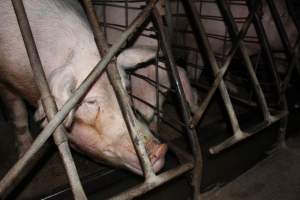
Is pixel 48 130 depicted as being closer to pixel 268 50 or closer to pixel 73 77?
pixel 73 77

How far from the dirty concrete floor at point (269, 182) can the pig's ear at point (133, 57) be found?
101 cm

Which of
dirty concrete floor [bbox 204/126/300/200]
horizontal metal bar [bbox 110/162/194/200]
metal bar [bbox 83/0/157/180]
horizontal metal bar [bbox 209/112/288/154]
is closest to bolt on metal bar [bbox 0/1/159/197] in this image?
metal bar [bbox 83/0/157/180]

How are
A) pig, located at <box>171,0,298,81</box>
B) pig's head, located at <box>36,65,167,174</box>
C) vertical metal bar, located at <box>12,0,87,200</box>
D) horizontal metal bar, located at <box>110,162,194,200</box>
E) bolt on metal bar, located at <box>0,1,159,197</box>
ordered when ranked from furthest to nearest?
pig, located at <box>171,0,298,81</box>, pig's head, located at <box>36,65,167,174</box>, horizontal metal bar, located at <box>110,162,194,200</box>, vertical metal bar, located at <box>12,0,87,200</box>, bolt on metal bar, located at <box>0,1,159,197</box>

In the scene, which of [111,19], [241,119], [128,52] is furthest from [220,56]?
[128,52]

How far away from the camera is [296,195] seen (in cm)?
234

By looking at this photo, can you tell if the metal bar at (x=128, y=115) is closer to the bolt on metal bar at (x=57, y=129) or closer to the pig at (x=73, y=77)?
the pig at (x=73, y=77)

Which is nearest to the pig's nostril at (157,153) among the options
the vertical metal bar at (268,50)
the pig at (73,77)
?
the pig at (73,77)

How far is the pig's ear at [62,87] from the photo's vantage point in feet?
5.86

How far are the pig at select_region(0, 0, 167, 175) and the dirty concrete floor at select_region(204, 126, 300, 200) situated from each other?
0.75 metres

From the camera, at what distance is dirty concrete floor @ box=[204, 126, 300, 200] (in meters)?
2.33

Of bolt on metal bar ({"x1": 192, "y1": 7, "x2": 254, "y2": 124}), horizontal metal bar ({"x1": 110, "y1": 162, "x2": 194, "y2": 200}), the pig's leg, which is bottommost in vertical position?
the pig's leg

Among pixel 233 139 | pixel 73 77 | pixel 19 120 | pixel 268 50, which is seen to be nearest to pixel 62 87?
pixel 73 77

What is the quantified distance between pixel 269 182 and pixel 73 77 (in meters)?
1.58

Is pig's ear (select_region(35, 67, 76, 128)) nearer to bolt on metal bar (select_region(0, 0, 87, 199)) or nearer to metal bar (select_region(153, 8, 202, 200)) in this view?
bolt on metal bar (select_region(0, 0, 87, 199))
